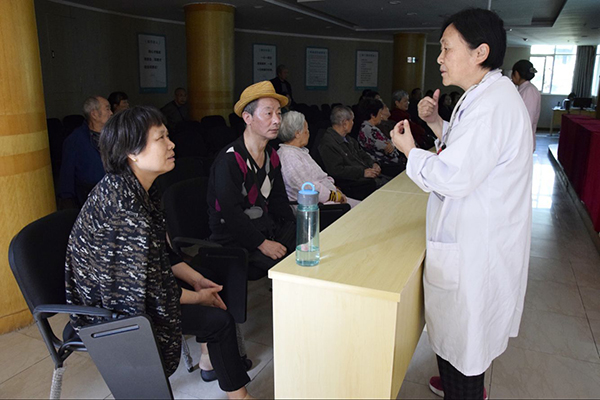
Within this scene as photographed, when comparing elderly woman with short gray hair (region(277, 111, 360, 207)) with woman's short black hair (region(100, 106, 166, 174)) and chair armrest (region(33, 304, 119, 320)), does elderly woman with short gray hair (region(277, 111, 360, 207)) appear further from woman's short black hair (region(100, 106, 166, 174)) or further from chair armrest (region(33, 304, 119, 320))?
chair armrest (region(33, 304, 119, 320))

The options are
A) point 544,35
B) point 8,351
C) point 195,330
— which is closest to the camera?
point 195,330

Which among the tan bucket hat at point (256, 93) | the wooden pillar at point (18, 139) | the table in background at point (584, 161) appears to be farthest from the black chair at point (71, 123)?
the table in background at point (584, 161)

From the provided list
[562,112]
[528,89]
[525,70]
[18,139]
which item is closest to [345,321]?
[18,139]

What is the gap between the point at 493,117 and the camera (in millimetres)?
1468

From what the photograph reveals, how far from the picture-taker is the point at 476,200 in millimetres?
1544

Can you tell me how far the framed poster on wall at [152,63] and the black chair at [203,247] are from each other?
6.93 metres

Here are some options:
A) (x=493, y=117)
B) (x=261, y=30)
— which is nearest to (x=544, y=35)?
(x=261, y=30)

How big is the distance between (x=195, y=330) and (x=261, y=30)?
33.4 feet

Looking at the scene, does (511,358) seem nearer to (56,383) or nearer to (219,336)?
(219,336)

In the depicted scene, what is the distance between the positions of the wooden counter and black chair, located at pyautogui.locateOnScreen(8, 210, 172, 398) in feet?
Result: 1.40

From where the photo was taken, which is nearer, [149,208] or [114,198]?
[114,198]

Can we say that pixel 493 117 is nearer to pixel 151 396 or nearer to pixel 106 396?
pixel 151 396

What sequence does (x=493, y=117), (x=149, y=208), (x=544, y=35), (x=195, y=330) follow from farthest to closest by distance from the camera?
1. (x=544, y=35)
2. (x=195, y=330)
3. (x=149, y=208)
4. (x=493, y=117)

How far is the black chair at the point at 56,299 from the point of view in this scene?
1549mm
